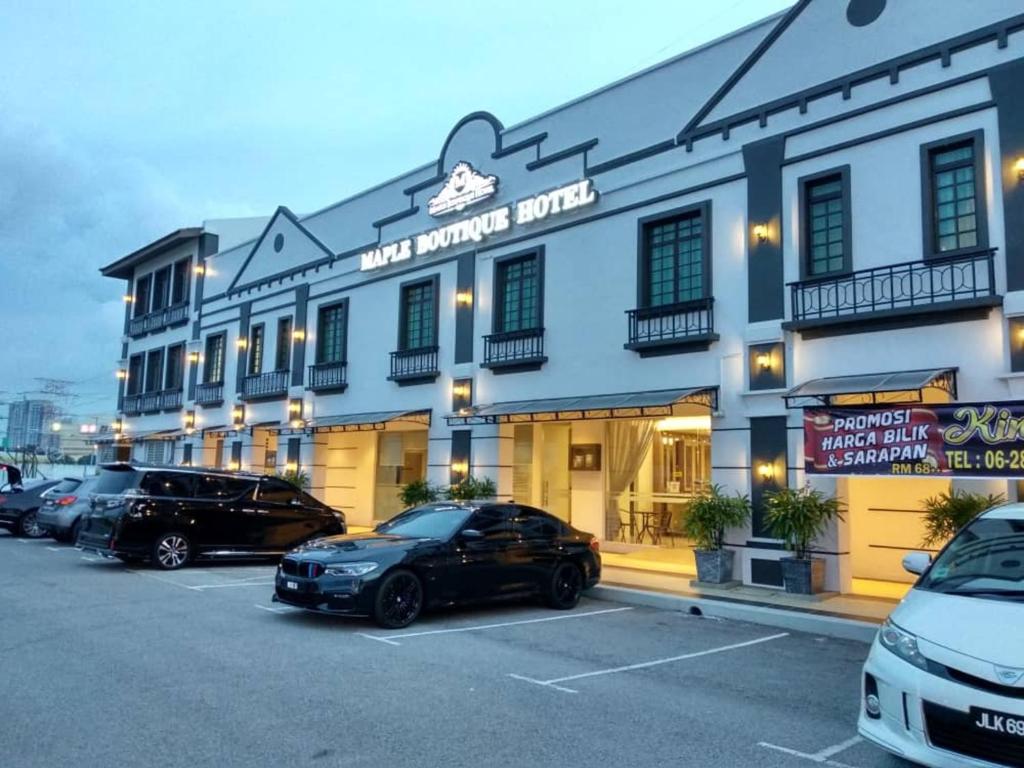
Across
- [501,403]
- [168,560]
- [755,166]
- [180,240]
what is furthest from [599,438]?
[180,240]

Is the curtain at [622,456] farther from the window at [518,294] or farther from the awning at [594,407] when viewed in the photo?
the window at [518,294]

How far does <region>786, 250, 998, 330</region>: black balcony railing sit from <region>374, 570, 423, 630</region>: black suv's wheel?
696 cm

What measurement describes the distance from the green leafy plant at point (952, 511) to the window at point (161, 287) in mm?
29231

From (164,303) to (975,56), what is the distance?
2934cm

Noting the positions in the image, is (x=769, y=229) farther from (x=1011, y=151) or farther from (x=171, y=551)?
(x=171, y=551)

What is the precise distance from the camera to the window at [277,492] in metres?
15.3

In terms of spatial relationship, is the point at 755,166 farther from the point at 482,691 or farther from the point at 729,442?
the point at 482,691

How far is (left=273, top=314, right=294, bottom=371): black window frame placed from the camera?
24466 mm

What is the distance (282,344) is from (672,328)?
14234 mm

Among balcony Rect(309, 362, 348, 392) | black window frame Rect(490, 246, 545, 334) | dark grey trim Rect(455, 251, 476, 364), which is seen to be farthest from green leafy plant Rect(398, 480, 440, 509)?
balcony Rect(309, 362, 348, 392)

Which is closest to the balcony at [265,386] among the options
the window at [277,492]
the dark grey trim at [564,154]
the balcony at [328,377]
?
the balcony at [328,377]

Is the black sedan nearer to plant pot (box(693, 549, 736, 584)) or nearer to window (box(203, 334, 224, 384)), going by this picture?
plant pot (box(693, 549, 736, 584))

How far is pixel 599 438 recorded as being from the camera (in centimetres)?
1812

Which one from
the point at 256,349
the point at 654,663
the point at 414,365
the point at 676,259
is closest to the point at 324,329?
the point at 256,349
